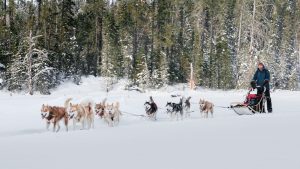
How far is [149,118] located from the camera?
483 inches

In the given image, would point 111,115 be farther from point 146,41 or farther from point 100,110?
point 146,41

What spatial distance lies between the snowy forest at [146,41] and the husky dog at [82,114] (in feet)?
73.9

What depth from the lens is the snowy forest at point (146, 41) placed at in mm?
34500

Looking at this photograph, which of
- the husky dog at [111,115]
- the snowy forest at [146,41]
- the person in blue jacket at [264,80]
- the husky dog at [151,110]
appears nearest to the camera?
the husky dog at [111,115]

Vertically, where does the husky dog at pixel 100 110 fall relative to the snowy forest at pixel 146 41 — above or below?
below

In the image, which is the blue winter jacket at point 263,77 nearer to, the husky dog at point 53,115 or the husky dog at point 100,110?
the husky dog at point 100,110

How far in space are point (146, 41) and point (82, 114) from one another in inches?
1407

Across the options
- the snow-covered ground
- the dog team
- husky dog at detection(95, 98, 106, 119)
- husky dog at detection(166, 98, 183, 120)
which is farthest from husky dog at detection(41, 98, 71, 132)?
husky dog at detection(166, 98, 183, 120)

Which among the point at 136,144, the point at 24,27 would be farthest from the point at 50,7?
the point at 136,144

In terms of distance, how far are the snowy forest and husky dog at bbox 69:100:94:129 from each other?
73.9 ft

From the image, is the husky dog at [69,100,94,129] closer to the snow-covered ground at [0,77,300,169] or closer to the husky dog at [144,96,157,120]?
the snow-covered ground at [0,77,300,169]

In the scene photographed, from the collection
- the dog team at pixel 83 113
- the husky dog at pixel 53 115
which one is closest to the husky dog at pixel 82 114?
the dog team at pixel 83 113

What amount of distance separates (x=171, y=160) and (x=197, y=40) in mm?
41160

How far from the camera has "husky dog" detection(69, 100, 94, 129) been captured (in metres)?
10.1
